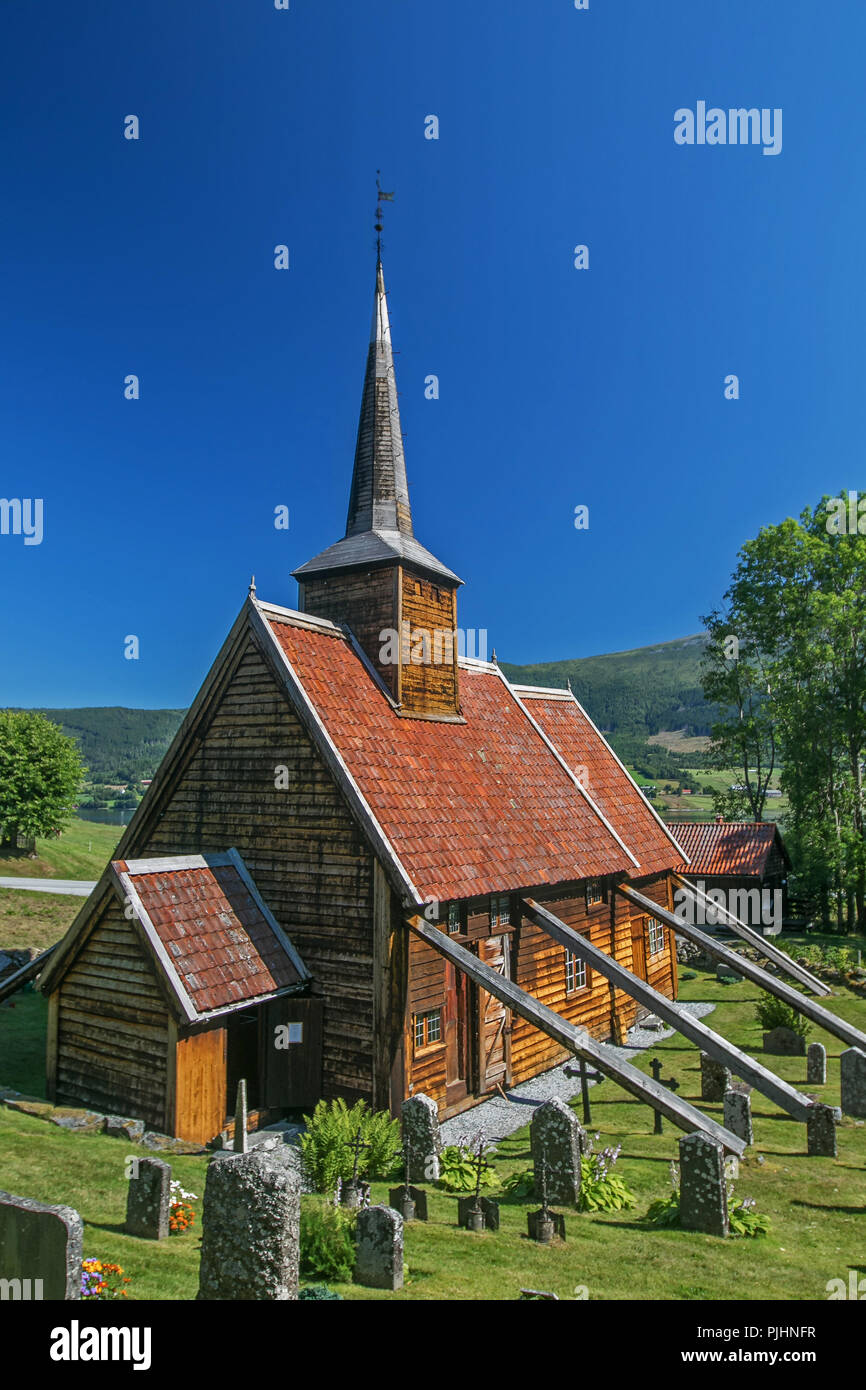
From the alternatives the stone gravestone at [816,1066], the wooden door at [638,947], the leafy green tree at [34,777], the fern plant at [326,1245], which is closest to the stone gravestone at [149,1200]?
the fern plant at [326,1245]

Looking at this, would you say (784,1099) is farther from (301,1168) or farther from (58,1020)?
(58,1020)

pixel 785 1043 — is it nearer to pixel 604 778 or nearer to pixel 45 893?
pixel 604 778

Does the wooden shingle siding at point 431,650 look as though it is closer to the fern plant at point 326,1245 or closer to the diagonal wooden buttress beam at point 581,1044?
the diagonal wooden buttress beam at point 581,1044

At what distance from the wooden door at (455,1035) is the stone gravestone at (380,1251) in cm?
738

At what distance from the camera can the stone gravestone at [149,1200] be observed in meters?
9.17

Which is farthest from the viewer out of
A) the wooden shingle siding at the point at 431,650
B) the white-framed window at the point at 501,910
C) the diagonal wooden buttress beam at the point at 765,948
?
the diagonal wooden buttress beam at the point at 765,948

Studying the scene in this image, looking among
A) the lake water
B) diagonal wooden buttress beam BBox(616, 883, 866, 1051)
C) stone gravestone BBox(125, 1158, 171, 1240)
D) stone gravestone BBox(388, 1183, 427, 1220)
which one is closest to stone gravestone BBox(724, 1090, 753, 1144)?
diagonal wooden buttress beam BBox(616, 883, 866, 1051)

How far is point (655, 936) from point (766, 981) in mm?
6055

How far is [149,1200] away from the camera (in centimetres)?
925

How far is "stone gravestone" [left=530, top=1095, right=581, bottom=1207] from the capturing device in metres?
10.9

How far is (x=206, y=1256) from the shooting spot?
7.44m

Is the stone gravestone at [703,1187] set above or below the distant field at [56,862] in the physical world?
below

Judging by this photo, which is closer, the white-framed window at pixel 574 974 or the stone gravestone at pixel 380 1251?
the stone gravestone at pixel 380 1251
